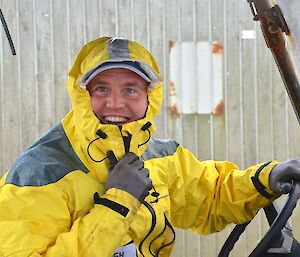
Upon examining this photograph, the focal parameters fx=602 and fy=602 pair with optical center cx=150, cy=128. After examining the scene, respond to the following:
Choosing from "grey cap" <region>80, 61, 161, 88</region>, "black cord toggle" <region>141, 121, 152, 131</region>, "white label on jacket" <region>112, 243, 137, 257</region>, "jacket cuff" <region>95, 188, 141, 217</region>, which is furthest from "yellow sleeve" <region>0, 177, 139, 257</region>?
"grey cap" <region>80, 61, 161, 88</region>

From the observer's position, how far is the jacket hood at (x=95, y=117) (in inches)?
76.8

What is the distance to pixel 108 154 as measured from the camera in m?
1.97

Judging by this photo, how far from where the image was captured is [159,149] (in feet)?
7.70

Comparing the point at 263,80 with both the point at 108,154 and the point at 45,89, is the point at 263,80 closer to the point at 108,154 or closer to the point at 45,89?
the point at 45,89

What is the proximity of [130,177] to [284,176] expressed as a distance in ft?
1.92

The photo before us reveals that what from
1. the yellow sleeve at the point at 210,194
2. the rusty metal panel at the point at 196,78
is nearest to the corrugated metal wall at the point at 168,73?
the rusty metal panel at the point at 196,78

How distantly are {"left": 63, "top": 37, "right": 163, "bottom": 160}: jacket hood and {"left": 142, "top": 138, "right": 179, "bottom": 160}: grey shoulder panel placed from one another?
18 cm

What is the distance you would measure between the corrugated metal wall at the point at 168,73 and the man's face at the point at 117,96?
8.11 feet

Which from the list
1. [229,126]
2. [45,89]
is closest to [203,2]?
[229,126]

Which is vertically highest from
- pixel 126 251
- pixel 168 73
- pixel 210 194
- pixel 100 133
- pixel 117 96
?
pixel 168 73

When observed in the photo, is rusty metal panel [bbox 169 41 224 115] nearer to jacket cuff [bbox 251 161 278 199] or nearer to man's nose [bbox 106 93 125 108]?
jacket cuff [bbox 251 161 278 199]

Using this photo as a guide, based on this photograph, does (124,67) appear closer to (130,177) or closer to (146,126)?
(146,126)

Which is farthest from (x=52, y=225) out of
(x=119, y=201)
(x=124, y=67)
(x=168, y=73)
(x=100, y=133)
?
(x=168, y=73)

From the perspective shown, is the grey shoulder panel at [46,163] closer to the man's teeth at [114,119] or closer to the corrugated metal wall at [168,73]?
the man's teeth at [114,119]
